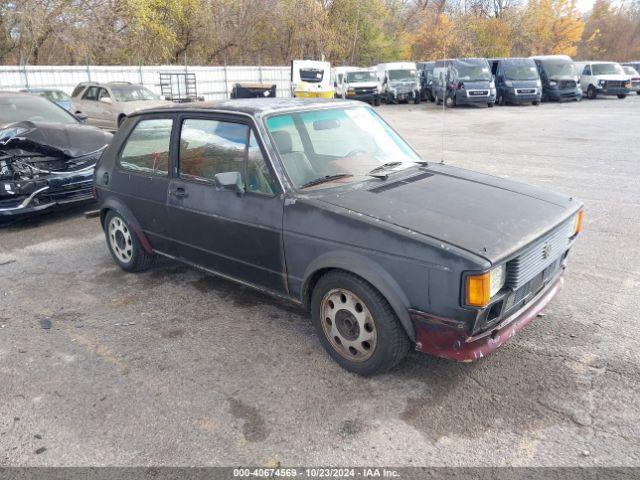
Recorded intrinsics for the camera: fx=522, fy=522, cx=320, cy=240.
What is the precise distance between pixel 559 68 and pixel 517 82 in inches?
134

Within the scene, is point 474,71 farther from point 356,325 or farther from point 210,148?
point 356,325

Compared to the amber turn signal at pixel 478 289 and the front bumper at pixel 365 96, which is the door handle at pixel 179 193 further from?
the front bumper at pixel 365 96

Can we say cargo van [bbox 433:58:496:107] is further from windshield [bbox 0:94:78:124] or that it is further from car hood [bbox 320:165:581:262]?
car hood [bbox 320:165:581:262]

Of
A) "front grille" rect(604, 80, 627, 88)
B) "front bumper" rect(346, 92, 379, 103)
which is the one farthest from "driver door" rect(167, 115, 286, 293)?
"front grille" rect(604, 80, 627, 88)

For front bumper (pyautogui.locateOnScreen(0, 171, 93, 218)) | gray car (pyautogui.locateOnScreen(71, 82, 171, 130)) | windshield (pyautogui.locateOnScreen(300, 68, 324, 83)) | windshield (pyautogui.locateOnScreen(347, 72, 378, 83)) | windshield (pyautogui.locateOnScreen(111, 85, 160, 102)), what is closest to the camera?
front bumper (pyautogui.locateOnScreen(0, 171, 93, 218))

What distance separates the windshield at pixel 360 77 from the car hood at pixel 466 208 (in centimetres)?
2517

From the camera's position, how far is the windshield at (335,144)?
3682 mm

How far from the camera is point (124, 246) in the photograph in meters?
5.09

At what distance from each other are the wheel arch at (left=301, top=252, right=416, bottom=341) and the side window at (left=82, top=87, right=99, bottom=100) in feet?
50.8

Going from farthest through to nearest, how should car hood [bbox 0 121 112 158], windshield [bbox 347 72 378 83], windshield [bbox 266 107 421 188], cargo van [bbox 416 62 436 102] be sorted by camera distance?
cargo van [bbox 416 62 436 102], windshield [bbox 347 72 378 83], car hood [bbox 0 121 112 158], windshield [bbox 266 107 421 188]

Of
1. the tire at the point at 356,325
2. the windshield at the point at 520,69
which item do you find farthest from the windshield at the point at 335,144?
the windshield at the point at 520,69

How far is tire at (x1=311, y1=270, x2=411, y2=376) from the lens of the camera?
9.95 feet

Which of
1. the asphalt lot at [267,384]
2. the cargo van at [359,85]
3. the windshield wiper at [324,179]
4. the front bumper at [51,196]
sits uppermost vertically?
the cargo van at [359,85]

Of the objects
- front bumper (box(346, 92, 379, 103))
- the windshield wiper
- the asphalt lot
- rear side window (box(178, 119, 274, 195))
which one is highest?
front bumper (box(346, 92, 379, 103))
